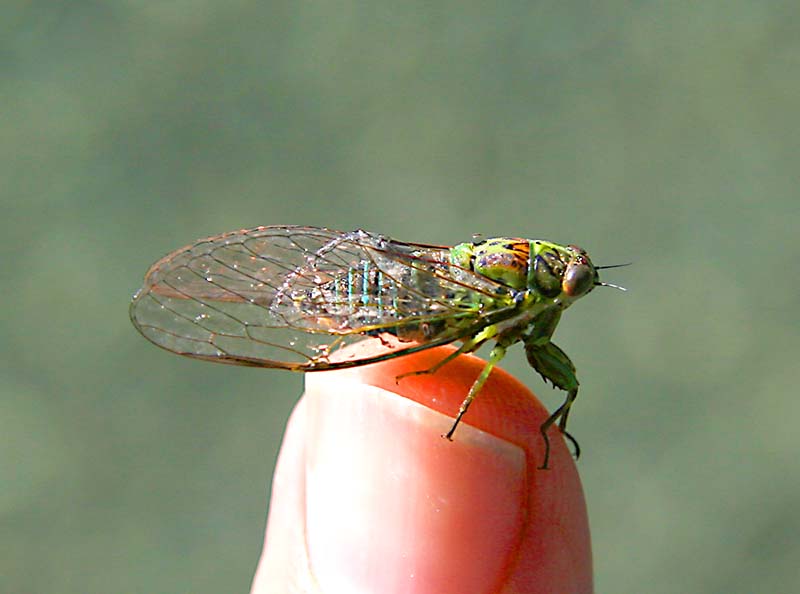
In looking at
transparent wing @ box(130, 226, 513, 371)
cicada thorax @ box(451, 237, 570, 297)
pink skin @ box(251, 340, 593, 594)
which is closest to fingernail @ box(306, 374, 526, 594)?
pink skin @ box(251, 340, 593, 594)

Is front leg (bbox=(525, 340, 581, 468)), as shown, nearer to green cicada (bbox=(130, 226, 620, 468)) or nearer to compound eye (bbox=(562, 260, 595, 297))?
green cicada (bbox=(130, 226, 620, 468))

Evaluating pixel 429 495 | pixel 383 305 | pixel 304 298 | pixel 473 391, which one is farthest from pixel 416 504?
pixel 304 298

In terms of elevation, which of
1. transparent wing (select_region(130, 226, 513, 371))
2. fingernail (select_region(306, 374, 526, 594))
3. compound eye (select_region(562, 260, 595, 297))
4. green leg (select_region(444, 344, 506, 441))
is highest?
compound eye (select_region(562, 260, 595, 297))

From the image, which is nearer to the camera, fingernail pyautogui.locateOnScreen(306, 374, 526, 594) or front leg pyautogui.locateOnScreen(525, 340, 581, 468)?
fingernail pyautogui.locateOnScreen(306, 374, 526, 594)

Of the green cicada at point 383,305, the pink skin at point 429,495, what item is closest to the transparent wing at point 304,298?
the green cicada at point 383,305

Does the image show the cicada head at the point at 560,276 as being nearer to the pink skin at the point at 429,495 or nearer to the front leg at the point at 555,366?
the front leg at the point at 555,366

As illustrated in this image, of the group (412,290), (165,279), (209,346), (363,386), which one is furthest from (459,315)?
(165,279)

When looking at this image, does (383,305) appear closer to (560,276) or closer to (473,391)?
(473,391)
